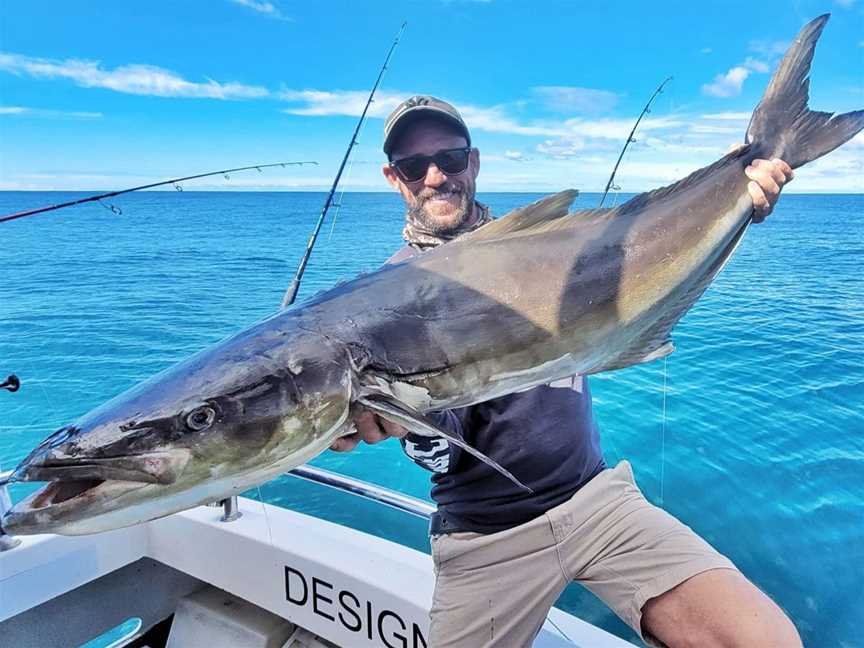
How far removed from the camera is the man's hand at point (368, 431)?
1.66 m

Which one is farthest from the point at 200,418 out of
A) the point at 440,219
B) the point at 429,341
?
the point at 440,219

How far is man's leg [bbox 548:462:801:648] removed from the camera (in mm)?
1859

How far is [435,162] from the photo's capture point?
274cm

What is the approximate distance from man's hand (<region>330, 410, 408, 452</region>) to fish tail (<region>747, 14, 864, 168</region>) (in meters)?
1.77

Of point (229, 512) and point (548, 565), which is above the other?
point (548, 565)

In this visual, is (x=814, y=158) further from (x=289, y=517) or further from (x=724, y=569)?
(x=289, y=517)

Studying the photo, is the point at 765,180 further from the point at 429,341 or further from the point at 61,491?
the point at 61,491

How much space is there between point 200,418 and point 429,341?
671mm

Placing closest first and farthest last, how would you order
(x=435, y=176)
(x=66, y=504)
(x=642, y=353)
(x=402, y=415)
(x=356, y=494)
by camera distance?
(x=66, y=504), (x=402, y=415), (x=642, y=353), (x=435, y=176), (x=356, y=494)

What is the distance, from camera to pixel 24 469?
4.20ft

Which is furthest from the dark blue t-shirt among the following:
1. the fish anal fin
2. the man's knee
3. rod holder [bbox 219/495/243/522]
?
rod holder [bbox 219/495/243/522]

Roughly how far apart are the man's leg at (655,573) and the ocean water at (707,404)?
2.61m

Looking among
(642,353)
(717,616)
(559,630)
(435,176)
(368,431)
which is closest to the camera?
(368,431)

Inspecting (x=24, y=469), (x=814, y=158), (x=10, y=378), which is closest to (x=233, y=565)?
(x=10, y=378)
